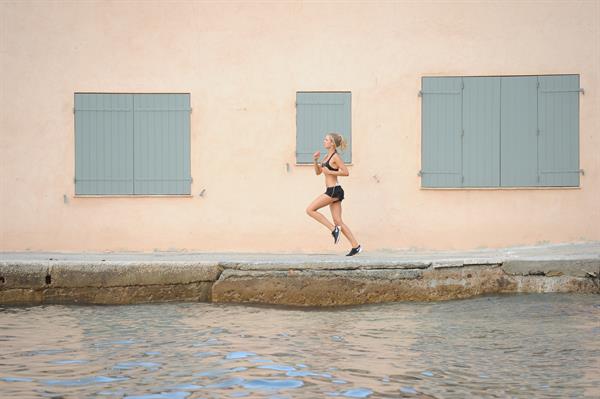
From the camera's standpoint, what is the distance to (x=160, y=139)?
525 inches

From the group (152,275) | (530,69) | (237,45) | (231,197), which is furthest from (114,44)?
(530,69)

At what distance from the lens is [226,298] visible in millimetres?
10352

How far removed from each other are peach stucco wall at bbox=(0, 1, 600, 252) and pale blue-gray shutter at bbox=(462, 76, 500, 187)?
6.7 inches

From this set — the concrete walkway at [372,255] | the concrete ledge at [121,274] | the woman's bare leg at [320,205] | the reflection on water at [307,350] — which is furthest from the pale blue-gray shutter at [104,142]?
the reflection on water at [307,350]

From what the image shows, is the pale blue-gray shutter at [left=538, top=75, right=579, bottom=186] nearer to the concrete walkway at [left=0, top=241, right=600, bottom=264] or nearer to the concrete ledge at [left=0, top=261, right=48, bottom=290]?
the concrete walkway at [left=0, top=241, right=600, bottom=264]

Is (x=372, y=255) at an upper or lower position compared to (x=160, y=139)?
lower

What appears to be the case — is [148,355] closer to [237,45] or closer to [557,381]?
[557,381]

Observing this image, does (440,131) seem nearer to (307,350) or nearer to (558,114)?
(558,114)

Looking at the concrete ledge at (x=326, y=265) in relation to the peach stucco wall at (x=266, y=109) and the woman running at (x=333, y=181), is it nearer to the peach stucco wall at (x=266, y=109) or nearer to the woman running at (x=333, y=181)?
the woman running at (x=333, y=181)

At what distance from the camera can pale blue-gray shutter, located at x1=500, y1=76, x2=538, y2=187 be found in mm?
13188

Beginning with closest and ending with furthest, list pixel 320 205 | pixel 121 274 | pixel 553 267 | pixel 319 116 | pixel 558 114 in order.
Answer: pixel 121 274 → pixel 553 267 → pixel 320 205 → pixel 558 114 → pixel 319 116

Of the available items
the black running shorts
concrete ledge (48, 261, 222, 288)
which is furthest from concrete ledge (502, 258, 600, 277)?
concrete ledge (48, 261, 222, 288)

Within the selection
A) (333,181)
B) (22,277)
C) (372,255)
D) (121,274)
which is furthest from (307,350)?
(372,255)

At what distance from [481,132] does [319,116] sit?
2018mm
